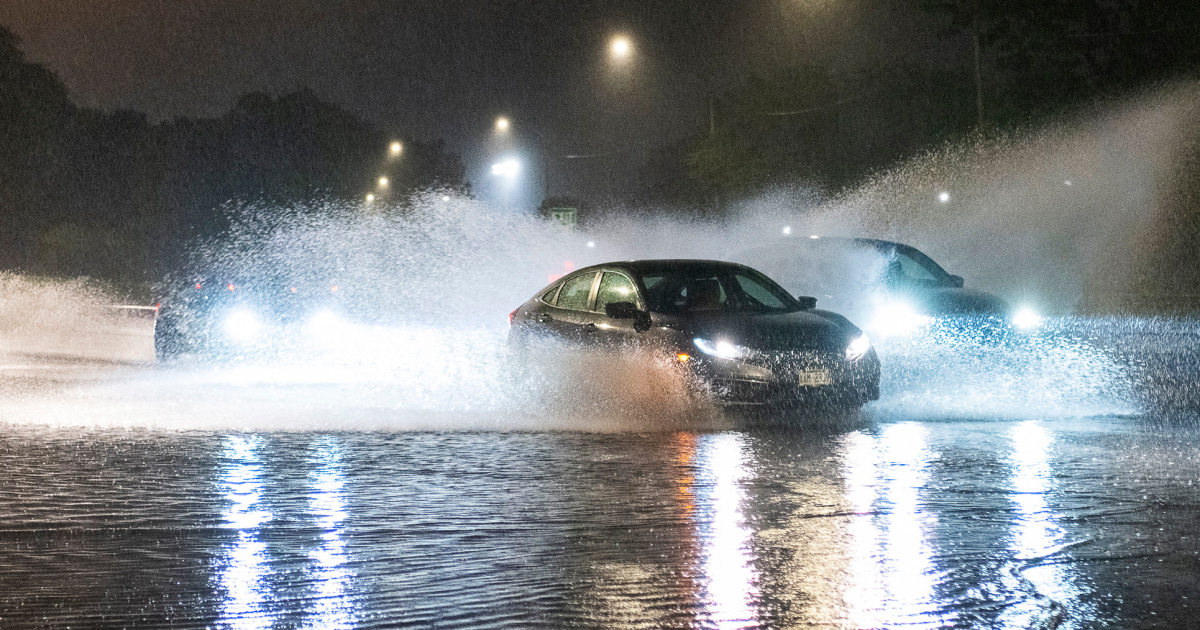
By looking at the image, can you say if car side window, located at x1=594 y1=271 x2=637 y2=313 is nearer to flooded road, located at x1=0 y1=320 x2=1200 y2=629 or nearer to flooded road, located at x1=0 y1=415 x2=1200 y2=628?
flooded road, located at x1=0 y1=320 x2=1200 y2=629

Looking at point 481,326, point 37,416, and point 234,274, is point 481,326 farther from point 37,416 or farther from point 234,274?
point 37,416

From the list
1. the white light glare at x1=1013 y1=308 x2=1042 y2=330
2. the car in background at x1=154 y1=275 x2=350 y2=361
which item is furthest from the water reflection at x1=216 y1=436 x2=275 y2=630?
the car in background at x1=154 y1=275 x2=350 y2=361

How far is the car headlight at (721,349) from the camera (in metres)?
10.9

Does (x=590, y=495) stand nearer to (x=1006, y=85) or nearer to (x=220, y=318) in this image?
(x=220, y=318)

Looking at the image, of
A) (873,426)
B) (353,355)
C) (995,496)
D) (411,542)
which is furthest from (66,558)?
(353,355)

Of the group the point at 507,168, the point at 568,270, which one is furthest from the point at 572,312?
the point at 507,168

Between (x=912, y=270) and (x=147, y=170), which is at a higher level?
(x=147, y=170)

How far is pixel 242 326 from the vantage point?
19641mm

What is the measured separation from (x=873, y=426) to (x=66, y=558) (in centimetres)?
627

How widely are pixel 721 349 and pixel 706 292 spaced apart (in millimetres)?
1286

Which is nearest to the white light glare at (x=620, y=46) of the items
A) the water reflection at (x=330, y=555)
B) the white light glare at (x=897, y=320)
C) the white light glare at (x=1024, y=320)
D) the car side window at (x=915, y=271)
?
the car side window at (x=915, y=271)

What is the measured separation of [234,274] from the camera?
20109mm

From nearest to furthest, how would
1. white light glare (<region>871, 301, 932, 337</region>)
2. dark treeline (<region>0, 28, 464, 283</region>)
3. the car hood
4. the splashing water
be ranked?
the car hood
the splashing water
white light glare (<region>871, 301, 932, 337</region>)
dark treeline (<region>0, 28, 464, 283</region>)

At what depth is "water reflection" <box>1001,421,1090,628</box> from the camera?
4.93 meters
